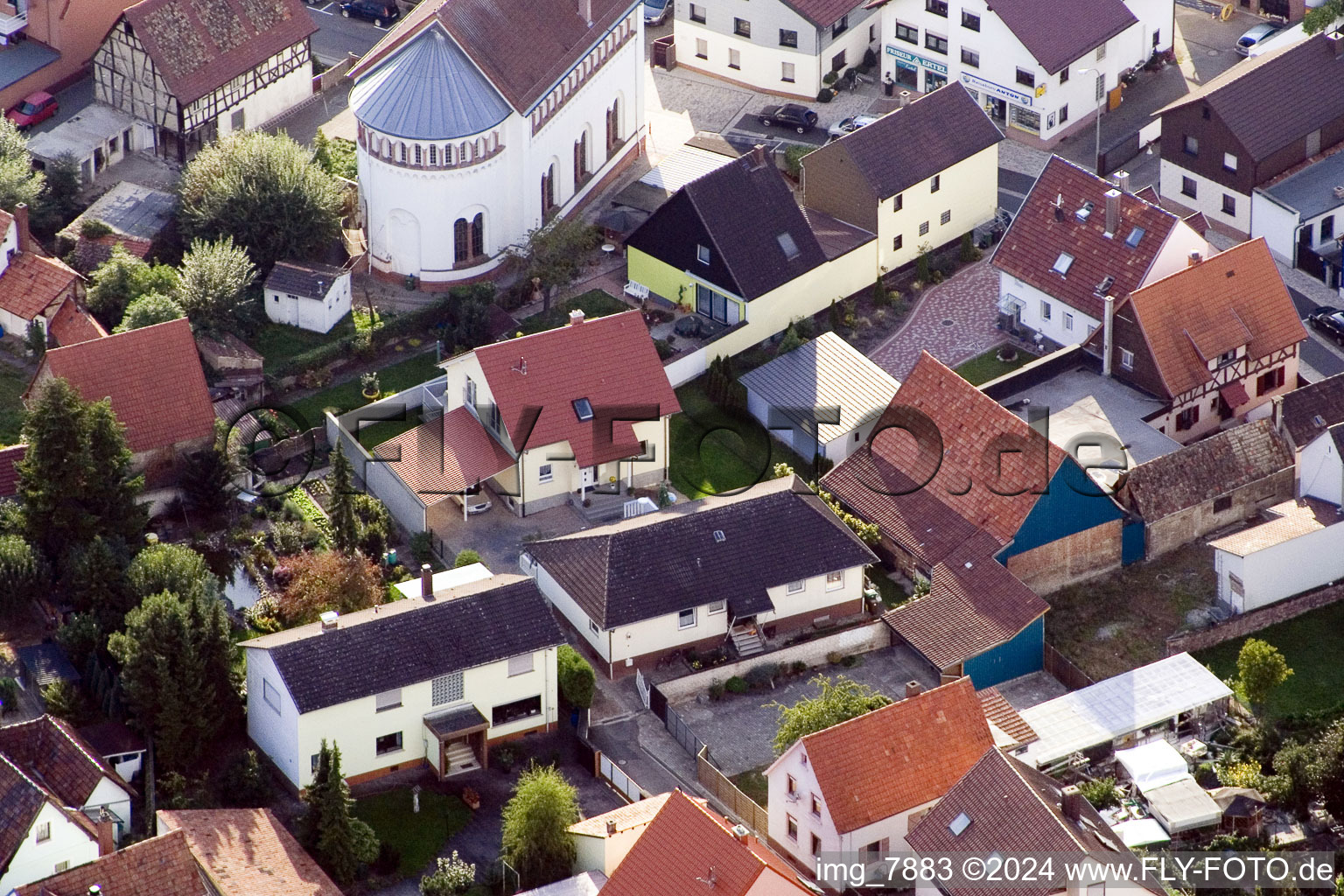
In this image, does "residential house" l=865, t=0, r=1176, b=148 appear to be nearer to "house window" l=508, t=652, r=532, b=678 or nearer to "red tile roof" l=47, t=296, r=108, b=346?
"red tile roof" l=47, t=296, r=108, b=346

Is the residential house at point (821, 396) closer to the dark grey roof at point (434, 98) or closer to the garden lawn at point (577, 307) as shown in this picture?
the garden lawn at point (577, 307)

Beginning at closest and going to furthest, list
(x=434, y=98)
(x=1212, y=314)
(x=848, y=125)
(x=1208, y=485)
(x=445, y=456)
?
(x=1208, y=485) < (x=445, y=456) < (x=1212, y=314) < (x=434, y=98) < (x=848, y=125)

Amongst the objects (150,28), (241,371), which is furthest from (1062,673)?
(150,28)

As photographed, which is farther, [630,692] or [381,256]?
[381,256]

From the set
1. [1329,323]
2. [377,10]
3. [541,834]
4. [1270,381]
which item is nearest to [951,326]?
[1270,381]

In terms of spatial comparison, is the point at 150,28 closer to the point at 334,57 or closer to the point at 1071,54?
the point at 334,57

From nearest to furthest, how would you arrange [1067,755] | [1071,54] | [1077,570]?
[1067,755] < [1077,570] < [1071,54]

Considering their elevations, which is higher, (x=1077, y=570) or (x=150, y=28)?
(x=150, y=28)

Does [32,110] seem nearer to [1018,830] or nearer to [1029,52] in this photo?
[1029,52]
